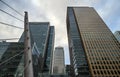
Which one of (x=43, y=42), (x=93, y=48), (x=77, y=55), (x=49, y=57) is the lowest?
(x=49, y=57)

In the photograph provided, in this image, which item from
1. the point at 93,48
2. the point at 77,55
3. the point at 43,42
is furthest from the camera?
the point at 43,42

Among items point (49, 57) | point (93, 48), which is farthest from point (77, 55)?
point (49, 57)

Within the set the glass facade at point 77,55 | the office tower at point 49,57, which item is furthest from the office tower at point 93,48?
the office tower at point 49,57

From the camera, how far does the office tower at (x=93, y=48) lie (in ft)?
249

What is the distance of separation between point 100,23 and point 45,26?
5138 centimetres

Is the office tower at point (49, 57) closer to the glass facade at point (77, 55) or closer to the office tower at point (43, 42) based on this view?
the office tower at point (43, 42)

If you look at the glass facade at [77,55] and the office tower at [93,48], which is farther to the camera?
the glass facade at [77,55]

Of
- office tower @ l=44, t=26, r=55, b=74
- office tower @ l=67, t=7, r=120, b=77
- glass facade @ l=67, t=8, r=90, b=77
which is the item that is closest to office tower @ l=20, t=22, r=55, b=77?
office tower @ l=44, t=26, r=55, b=74

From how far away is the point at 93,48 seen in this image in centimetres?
8881

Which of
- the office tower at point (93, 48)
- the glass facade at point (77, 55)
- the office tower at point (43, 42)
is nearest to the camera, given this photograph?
the office tower at point (93, 48)

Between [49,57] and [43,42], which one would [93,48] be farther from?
[43,42]

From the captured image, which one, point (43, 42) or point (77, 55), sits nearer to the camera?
point (77, 55)

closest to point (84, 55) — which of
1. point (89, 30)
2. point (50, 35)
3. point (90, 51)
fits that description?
point (90, 51)

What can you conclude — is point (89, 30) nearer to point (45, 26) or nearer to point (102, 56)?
point (102, 56)
